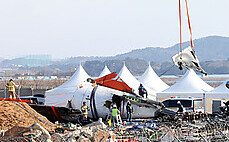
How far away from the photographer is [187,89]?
2872 cm

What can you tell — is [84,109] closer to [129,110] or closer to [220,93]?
[129,110]

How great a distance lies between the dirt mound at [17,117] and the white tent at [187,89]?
10.8 metres

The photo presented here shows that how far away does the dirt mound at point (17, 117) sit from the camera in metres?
18.6

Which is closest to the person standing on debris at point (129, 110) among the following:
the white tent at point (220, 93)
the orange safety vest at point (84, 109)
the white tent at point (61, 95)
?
the orange safety vest at point (84, 109)

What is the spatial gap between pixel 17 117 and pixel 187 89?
1350cm

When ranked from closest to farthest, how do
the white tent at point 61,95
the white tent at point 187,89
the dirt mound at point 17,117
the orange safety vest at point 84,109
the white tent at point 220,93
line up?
1. the dirt mound at point 17,117
2. the orange safety vest at point 84,109
3. the white tent at point 220,93
4. the white tent at point 61,95
5. the white tent at point 187,89

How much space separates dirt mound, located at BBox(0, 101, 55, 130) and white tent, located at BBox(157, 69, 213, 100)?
10784 millimetres

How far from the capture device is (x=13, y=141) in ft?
44.7

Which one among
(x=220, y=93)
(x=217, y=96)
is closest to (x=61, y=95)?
(x=217, y=96)

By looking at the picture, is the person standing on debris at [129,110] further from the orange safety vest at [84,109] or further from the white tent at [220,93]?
the white tent at [220,93]

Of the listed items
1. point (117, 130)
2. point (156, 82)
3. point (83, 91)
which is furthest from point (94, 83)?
point (156, 82)

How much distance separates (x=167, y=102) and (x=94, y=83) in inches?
189

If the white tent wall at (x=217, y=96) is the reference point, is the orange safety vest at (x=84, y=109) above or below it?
below

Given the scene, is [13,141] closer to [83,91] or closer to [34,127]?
[34,127]
